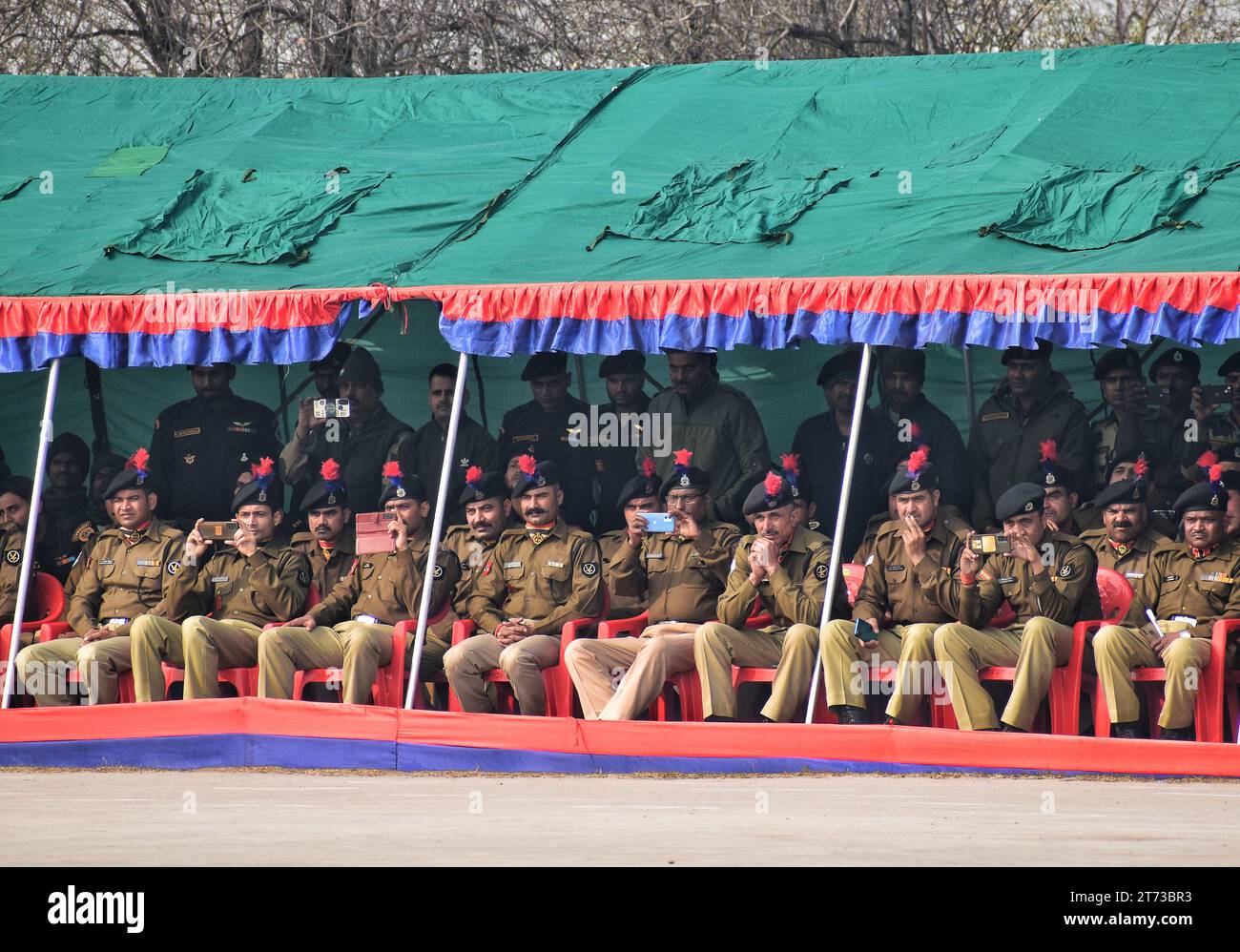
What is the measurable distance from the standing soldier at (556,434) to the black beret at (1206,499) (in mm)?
3167

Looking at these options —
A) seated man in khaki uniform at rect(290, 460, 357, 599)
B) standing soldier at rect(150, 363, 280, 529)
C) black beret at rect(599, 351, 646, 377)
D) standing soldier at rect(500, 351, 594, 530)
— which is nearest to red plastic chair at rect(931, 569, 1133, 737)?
standing soldier at rect(500, 351, 594, 530)

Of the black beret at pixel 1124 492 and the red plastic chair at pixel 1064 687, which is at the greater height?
the black beret at pixel 1124 492

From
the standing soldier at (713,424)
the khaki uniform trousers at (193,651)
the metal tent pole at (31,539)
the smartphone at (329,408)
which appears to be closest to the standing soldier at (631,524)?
the standing soldier at (713,424)

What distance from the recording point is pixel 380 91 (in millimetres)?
12641

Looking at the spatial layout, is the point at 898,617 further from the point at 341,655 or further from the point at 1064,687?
the point at 341,655

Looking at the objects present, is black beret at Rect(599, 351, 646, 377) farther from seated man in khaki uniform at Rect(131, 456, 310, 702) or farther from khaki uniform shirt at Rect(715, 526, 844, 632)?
seated man in khaki uniform at Rect(131, 456, 310, 702)

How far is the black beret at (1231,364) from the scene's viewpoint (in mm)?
9805

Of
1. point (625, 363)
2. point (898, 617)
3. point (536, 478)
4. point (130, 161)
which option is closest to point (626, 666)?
point (536, 478)

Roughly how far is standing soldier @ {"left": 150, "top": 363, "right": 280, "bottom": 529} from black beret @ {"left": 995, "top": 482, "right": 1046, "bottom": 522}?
4268mm

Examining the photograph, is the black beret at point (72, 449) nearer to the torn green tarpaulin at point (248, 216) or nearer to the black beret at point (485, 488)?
the torn green tarpaulin at point (248, 216)

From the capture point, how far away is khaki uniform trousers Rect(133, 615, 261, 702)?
403 inches

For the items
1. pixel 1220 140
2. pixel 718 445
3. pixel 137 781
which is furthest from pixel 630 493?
pixel 1220 140

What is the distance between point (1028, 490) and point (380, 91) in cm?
520

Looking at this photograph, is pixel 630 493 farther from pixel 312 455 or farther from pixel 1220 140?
pixel 1220 140
